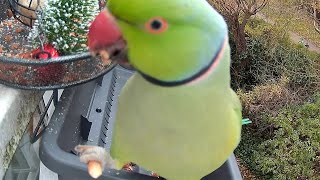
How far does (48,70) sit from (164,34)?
329 mm

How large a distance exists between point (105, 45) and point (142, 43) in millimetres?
43

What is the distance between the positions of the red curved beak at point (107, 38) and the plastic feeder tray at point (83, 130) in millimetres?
246

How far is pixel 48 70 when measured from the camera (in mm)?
713

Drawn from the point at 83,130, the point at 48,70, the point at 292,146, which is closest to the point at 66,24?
the point at 48,70

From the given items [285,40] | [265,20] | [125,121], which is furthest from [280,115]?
[125,121]

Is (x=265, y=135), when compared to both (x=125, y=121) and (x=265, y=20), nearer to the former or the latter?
(x=265, y=20)

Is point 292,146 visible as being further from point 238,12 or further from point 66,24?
point 66,24

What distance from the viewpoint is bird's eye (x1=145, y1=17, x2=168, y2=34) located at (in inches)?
17.0

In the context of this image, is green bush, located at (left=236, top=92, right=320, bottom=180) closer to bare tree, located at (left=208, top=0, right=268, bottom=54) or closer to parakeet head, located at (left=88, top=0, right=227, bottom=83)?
bare tree, located at (left=208, top=0, right=268, bottom=54)

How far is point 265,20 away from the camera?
14.8 ft

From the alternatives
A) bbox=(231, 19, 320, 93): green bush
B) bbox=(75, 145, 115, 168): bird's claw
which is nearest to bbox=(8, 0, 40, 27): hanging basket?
bbox=(75, 145, 115, 168): bird's claw

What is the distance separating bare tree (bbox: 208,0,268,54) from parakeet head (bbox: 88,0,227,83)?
3615 millimetres

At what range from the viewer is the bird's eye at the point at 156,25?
1.42ft

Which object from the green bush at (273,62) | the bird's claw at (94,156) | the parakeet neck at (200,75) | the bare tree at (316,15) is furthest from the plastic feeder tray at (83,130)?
the bare tree at (316,15)
